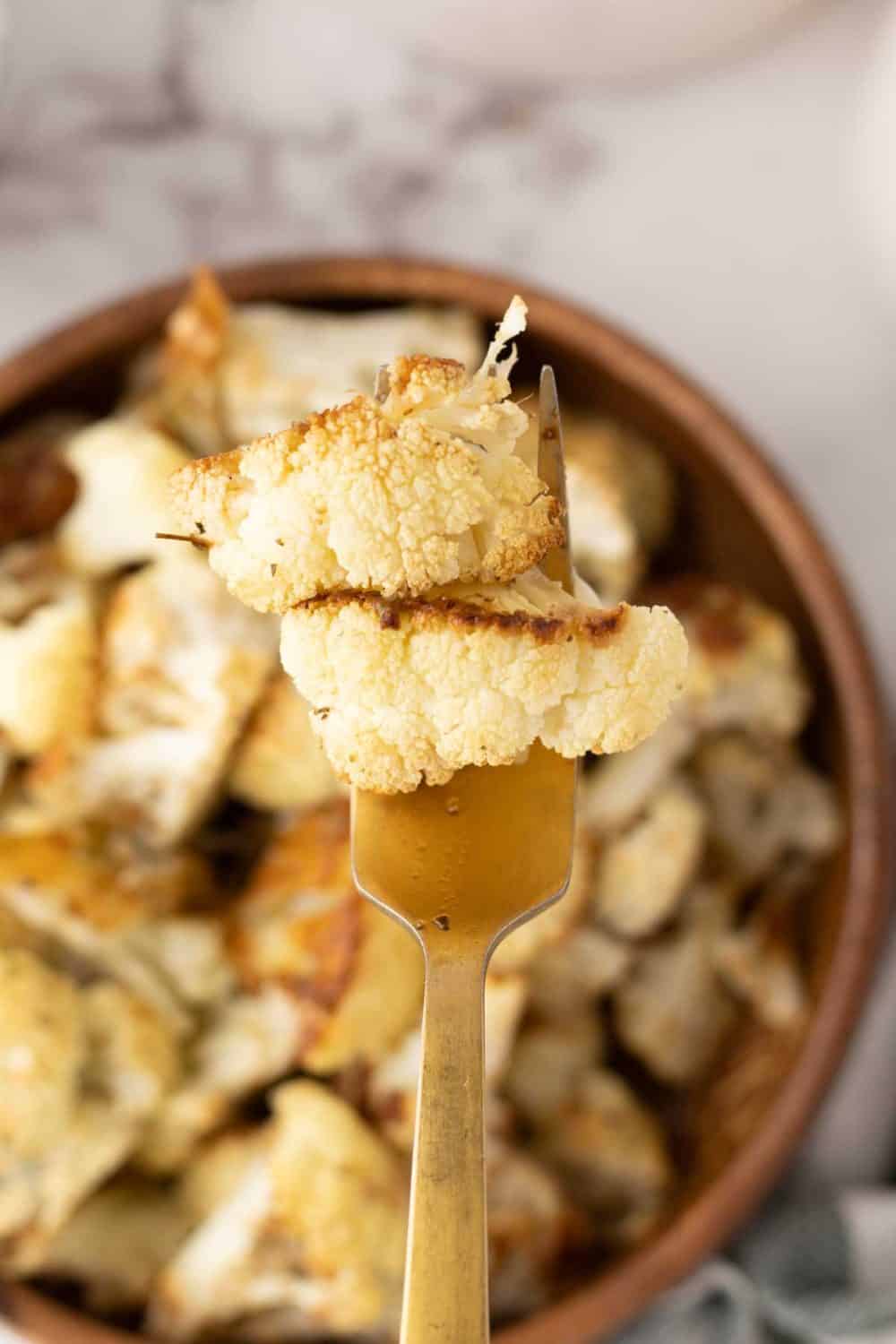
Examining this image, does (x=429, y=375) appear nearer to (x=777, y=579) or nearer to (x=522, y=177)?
(x=777, y=579)

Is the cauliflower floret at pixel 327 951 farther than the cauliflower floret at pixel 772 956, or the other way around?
the cauliflower floret at pixel 772 956

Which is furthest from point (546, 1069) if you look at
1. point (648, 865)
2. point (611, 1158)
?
point (648, 865)

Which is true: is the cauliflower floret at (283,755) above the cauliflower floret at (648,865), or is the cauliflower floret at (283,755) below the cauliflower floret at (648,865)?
above

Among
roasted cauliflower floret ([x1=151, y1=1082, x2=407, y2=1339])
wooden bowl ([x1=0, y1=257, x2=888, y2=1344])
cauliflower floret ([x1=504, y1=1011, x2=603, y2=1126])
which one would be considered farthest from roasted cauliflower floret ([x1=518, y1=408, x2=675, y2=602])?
roasted cauliflower floret ([x1=151, y1=1082, x2=407, y2=1339])

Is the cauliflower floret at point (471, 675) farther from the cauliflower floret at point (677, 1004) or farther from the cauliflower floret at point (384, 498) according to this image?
the cauliflower floret at point (677, 1004)


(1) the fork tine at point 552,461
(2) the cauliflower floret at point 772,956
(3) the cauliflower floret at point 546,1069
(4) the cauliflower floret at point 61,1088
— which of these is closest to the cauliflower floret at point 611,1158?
(3) the cauliflower floret at point 546,1069

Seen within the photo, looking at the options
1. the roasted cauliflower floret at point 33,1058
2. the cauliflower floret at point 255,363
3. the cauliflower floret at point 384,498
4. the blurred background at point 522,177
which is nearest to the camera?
the cauliflower floret at point 384,498

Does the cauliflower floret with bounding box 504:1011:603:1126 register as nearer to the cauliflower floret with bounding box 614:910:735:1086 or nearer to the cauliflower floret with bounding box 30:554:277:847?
the cauliflower floret with bounding box 614:910:735:1086

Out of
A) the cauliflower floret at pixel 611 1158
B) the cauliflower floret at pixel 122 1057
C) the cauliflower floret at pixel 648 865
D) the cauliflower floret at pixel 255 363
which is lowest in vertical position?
the cauliflower floret at pixel 611 1158
